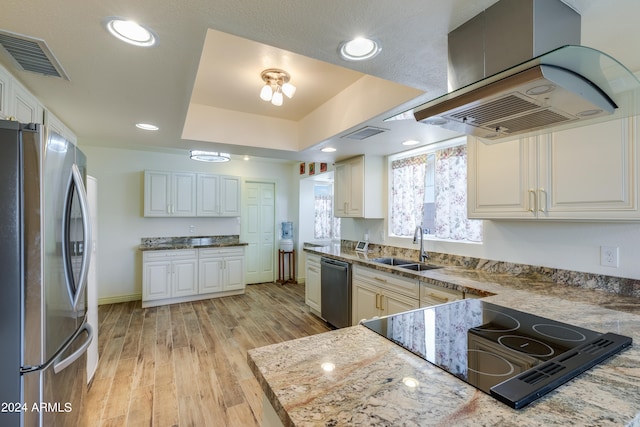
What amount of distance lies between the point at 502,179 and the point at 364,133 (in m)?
1.19

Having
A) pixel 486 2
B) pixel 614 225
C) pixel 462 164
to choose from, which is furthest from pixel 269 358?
pixel 462 164

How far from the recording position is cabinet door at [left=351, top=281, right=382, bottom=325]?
2839 millimetres

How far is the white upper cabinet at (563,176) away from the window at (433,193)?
510 millimetres

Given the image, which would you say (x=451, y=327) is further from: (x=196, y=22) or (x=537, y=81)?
(x=196, y=22)

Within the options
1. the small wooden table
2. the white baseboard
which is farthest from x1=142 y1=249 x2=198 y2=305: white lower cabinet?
the small wooden table

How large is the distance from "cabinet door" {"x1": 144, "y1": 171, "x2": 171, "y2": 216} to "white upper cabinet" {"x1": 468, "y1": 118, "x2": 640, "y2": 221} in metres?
4.41

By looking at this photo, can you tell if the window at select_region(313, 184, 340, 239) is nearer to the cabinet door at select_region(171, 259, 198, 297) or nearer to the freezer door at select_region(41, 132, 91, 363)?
the cabinet door at select_region(171, 259, 198, 297)

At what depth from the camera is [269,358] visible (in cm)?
95

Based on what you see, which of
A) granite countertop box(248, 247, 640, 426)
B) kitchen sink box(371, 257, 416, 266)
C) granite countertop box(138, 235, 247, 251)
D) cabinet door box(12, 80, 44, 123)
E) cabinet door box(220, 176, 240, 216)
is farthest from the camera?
cabinet door box(220, 176, 240, 216)

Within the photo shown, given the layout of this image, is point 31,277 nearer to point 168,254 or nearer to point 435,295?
point 435,295

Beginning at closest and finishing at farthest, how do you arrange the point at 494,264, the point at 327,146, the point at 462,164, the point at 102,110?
1. the point at 102,110
2. the point at 494,264
3. the point at 462,164
4. the point at 327,146

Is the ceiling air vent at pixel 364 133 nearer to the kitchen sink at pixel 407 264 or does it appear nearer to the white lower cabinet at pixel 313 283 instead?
the kitchen sink at pixel 407 264

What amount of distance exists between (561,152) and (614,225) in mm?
565

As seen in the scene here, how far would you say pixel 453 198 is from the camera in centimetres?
294
